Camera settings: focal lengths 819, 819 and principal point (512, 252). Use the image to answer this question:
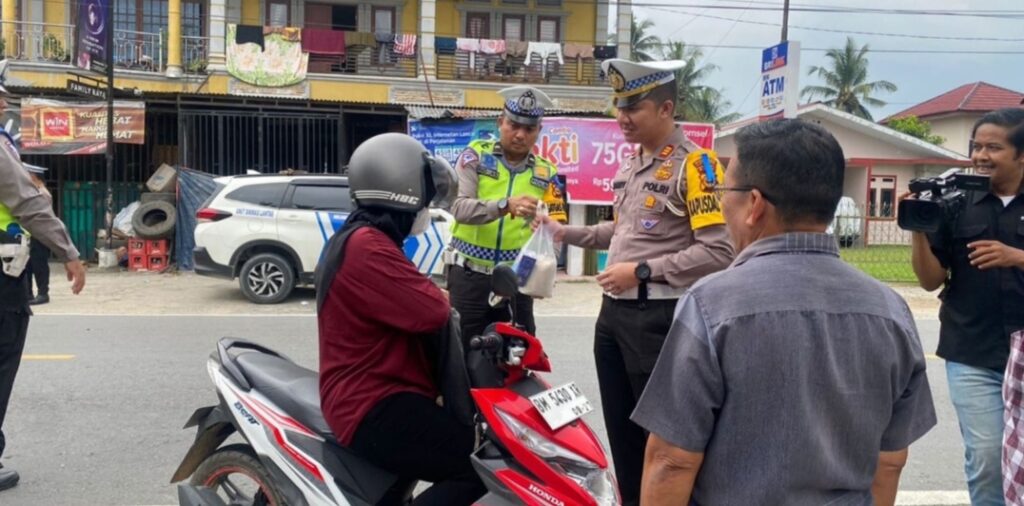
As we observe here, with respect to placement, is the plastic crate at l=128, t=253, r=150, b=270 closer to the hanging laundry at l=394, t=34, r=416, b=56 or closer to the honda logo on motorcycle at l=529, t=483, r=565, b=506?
the hanging laundry at l=394, t=34, r=416, b=56

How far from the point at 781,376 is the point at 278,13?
23899mm

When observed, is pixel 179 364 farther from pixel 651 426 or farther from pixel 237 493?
pixel 651 426

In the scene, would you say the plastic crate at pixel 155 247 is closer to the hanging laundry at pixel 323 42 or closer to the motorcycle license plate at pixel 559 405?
the hanging laundry at pixel 323 42

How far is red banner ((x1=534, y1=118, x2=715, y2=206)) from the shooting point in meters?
14.0

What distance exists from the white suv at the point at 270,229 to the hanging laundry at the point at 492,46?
12.0m

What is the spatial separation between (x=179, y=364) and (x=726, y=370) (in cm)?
634

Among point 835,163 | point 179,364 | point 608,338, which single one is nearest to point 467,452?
point 608,338

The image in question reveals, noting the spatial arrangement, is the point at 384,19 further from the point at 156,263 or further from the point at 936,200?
the point at 936,200

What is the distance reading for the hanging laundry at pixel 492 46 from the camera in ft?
71.8

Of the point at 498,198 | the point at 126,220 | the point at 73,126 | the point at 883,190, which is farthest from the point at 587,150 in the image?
the point at 883,190

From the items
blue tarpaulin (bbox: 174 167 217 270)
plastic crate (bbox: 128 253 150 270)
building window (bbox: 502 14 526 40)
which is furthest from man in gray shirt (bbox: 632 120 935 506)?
building window (bbox: 502 14 526 40)

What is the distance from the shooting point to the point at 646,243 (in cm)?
312

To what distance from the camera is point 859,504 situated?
170 centimetres

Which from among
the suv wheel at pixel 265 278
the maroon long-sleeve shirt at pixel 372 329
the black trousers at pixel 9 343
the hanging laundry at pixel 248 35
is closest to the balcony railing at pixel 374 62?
the hanging laundry at pixel 248 35
